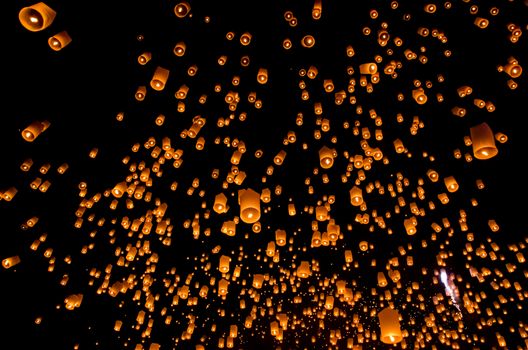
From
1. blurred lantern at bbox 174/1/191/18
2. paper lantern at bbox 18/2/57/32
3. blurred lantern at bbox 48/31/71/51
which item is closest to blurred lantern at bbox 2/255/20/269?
blurred lantern at bbox 48/31/71/51

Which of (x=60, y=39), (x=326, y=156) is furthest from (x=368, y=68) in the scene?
(x=60, y=39)

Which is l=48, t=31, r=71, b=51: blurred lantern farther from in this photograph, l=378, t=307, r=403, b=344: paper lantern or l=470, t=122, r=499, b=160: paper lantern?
l=378, t=307, r=403, b=344: paper lantern

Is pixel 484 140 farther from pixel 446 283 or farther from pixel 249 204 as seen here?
pixel 446 283

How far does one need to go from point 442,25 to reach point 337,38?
51.4 inches

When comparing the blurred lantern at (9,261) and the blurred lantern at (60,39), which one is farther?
the blurred lantern at (9,261)

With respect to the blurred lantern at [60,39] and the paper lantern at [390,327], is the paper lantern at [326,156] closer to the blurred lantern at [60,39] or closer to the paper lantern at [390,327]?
the paper lantern at [390,327]

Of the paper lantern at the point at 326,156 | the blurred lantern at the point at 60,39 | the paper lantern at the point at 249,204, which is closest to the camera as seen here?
the blurred lantern at the point at 60,39

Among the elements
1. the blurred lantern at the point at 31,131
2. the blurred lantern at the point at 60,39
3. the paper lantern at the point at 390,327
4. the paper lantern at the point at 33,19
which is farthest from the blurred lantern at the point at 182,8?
the paper lantern at the point at 390,327

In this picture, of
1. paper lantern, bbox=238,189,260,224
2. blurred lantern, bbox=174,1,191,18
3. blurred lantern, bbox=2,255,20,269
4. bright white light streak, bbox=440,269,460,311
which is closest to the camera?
paper lantern, bbox=238,189,260,224

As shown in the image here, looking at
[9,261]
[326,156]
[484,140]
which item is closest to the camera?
[484,140]

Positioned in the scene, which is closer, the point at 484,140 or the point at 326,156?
the point at 484,140

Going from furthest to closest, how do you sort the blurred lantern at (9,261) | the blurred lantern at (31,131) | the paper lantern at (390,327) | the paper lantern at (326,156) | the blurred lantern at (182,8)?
the blurred lantern at (9,261)
the paper lantern at (390,327)
the paper lantern at (326,156)
the blurred lantern at (31,131)
the blurred lantern at (182,8)

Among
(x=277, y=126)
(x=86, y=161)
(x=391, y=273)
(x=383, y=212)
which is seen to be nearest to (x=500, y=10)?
(x=277, y=126)

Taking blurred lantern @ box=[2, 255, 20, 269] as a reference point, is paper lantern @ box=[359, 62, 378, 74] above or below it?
above
